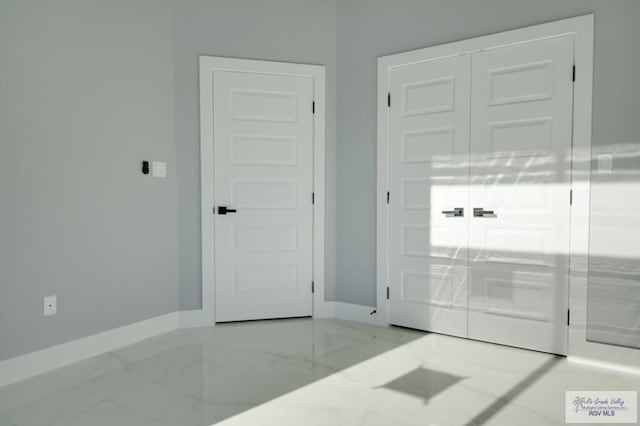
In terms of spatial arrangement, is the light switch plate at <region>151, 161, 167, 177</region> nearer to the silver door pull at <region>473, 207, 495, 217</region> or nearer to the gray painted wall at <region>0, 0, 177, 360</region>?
the gray painted wall at <region>0, 0, 177, 360</region>

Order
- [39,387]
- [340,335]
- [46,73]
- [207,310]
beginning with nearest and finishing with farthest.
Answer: [39,387] → [46,73] → [340,335] → [207,310]

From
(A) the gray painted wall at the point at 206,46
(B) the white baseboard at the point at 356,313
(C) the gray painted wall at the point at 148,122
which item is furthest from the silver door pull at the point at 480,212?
(A) the gray painted wall at the point at 206,46

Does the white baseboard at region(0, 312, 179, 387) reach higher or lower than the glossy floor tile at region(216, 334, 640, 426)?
higher

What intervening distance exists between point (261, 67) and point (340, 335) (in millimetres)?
2331

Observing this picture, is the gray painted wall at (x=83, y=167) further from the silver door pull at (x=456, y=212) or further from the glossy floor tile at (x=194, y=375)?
the silver door pull at (x=456, y=212)

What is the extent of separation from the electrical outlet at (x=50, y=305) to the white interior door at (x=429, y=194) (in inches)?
97.4

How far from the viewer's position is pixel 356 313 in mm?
4016

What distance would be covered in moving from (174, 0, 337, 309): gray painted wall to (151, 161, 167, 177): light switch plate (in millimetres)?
137

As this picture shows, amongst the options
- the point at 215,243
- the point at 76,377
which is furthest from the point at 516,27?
the point at 76,377

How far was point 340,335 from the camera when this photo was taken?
141 inches

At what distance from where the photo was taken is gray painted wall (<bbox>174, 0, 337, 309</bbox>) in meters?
3.74

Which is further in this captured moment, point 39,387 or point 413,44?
point 413,44

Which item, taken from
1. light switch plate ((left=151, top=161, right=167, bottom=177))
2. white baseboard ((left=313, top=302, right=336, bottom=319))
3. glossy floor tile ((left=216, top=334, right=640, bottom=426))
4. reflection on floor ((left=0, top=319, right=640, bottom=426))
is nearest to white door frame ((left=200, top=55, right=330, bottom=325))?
light switch plate ((left=151, top=161, right=167, bottom=177))

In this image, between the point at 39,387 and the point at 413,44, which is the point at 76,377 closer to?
the point at 39,387
